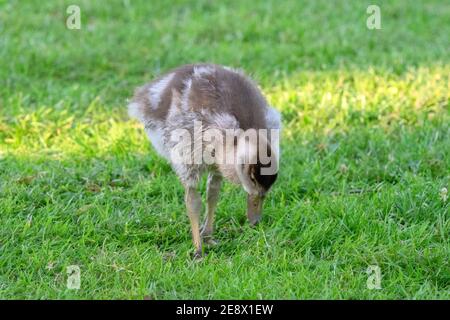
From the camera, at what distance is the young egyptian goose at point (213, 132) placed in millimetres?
5070

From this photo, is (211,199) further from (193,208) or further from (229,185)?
(229,185)

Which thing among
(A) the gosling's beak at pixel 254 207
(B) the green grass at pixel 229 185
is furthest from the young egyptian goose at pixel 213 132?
(B) the green grass at pixel 229 185

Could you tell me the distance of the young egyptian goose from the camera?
507cm

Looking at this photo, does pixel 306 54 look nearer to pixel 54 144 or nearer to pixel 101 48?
pixel 101 48

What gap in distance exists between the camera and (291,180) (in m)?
6.36

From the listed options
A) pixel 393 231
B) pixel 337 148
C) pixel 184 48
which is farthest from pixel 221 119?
pixel 184 48

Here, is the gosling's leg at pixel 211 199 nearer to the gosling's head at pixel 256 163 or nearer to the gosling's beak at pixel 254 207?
the gosling's beak at pixel 254 207

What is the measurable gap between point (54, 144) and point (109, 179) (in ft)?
3.08

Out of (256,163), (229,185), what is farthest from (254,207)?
(229,185)

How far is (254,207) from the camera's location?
533 cm

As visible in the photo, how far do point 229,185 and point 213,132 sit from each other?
1.17 meters

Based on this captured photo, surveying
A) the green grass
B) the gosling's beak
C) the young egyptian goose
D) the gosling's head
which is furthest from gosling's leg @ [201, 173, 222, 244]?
the gosling's head

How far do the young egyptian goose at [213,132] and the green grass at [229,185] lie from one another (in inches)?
13.7

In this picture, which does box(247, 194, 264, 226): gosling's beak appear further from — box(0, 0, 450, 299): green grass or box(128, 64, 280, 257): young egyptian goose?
box(0, 0, 450, 299): green grass
